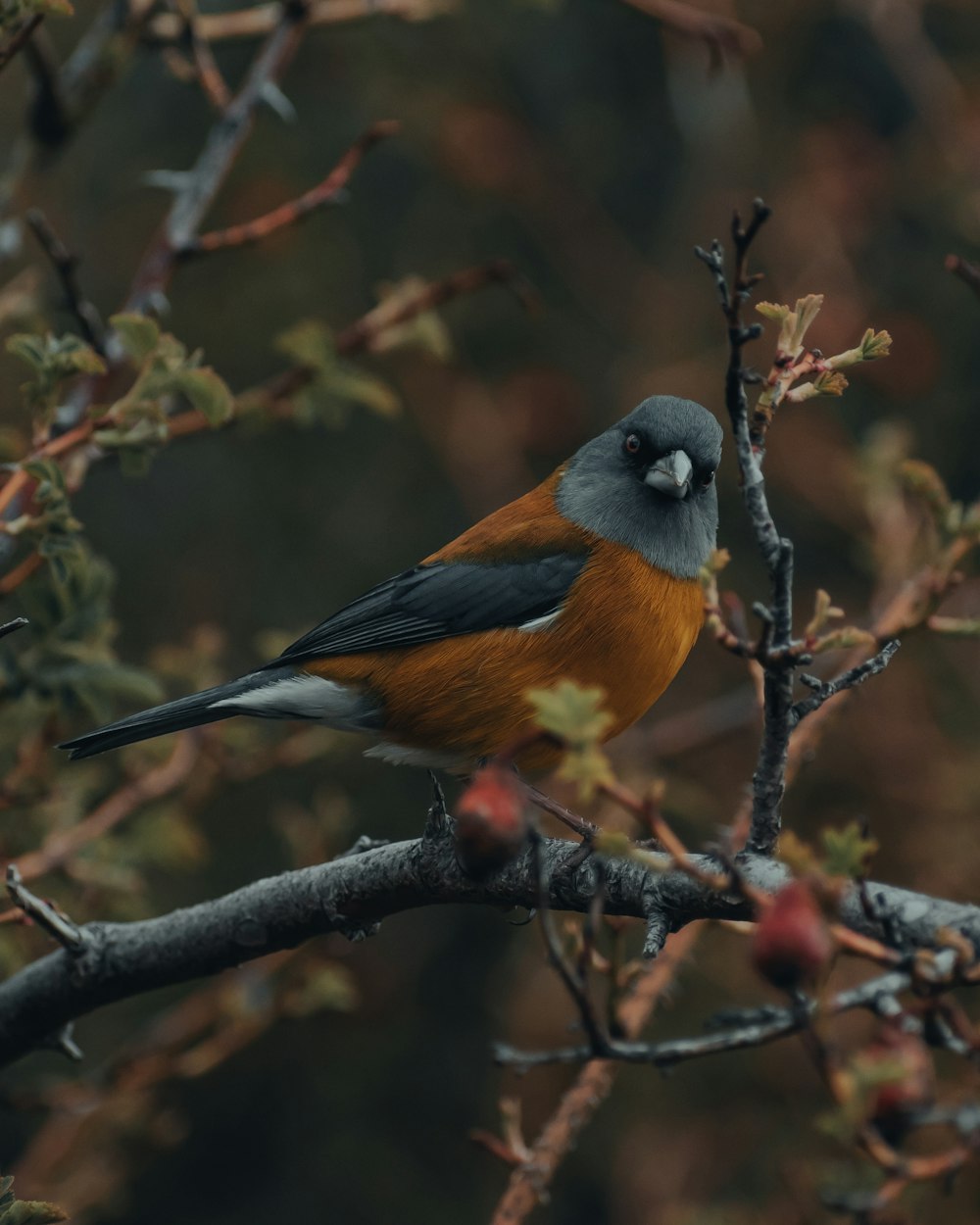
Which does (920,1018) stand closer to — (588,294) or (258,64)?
(258,64)

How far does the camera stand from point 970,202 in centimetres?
503

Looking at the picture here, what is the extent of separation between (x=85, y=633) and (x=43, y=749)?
0.35 meters

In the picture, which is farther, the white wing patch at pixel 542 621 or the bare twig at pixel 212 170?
the white wing patch at pixel 542 621

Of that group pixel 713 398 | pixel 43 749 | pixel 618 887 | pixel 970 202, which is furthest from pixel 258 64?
pixel 713 398

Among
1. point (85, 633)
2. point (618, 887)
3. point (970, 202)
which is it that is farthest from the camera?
point (970, 202)

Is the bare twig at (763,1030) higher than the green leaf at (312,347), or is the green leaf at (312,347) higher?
the green leaf at (312,347)

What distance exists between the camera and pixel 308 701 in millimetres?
3787

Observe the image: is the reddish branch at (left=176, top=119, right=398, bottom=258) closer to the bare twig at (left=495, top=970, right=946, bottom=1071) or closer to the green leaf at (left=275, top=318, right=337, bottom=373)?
the green leaf at (left=275, top=318, right=337, bottom=373)

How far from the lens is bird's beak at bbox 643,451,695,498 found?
382cm

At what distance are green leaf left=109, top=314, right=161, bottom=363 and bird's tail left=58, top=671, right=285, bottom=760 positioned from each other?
102 cm

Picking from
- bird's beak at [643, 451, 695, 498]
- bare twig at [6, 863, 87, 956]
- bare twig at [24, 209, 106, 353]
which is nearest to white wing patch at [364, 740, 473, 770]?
bird's beak at [643, 451, 695, 498]

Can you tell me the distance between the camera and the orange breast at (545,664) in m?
3.58

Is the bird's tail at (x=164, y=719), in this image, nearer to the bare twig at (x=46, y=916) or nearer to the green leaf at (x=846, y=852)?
the bare twig at (x=46, y=916)

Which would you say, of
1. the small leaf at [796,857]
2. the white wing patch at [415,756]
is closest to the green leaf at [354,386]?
the white wing patch at [415,756]
